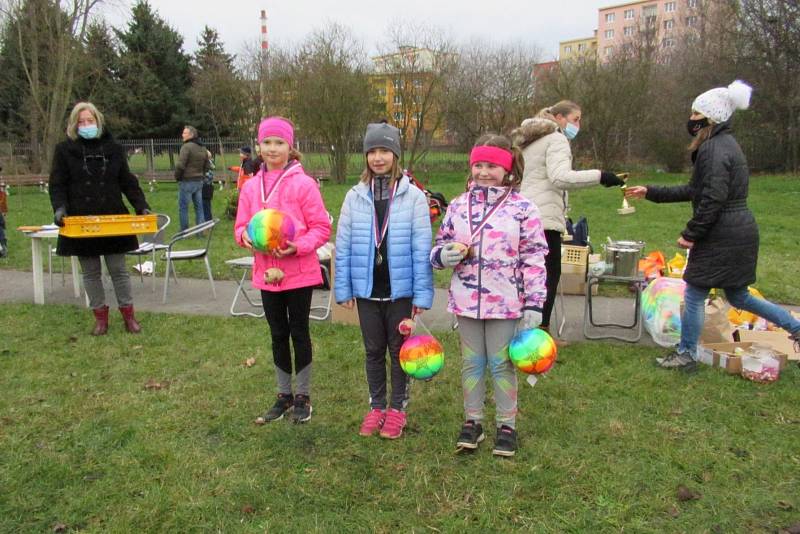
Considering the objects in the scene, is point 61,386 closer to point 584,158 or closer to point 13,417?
point 13,417

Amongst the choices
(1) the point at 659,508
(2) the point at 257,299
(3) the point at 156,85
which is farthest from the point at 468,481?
(3) the point at 156,85

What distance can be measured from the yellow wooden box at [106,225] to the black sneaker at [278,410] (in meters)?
2.39

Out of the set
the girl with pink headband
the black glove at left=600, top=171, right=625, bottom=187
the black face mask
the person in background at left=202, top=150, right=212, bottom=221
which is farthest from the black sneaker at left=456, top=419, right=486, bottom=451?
the person in background at left=202, top=150, right=212, bottom=221

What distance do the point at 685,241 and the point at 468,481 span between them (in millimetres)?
2416

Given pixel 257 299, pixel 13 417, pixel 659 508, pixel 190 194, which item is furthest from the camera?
pixel 190 194

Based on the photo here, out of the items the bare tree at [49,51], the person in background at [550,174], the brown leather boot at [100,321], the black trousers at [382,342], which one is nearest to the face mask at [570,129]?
the person in background at [550,174]

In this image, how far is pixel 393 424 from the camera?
3.60 metres

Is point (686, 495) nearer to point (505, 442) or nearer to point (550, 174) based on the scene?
point (505, 442)

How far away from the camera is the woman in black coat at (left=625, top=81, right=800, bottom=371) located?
4129 mm

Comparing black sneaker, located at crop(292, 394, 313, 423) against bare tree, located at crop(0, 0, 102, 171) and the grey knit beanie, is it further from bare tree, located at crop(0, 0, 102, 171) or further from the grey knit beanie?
bare tree, located at crop(0, 0, 102, 171)

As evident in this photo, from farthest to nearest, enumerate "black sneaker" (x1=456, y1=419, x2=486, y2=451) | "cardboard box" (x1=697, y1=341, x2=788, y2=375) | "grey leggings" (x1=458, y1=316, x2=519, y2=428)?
"cardboard box" (x1=697, y1=341, x2=788, y2=375), "black sneaker" (x1=456, y1=419, x2=486, y2=451), "grey leggings" (x1=458, y1=316, x2=519, y2=428)

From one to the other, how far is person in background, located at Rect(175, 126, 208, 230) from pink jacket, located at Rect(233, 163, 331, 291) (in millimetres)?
7797

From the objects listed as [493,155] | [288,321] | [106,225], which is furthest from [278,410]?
[106,225]

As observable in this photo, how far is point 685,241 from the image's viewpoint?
14.2ft
